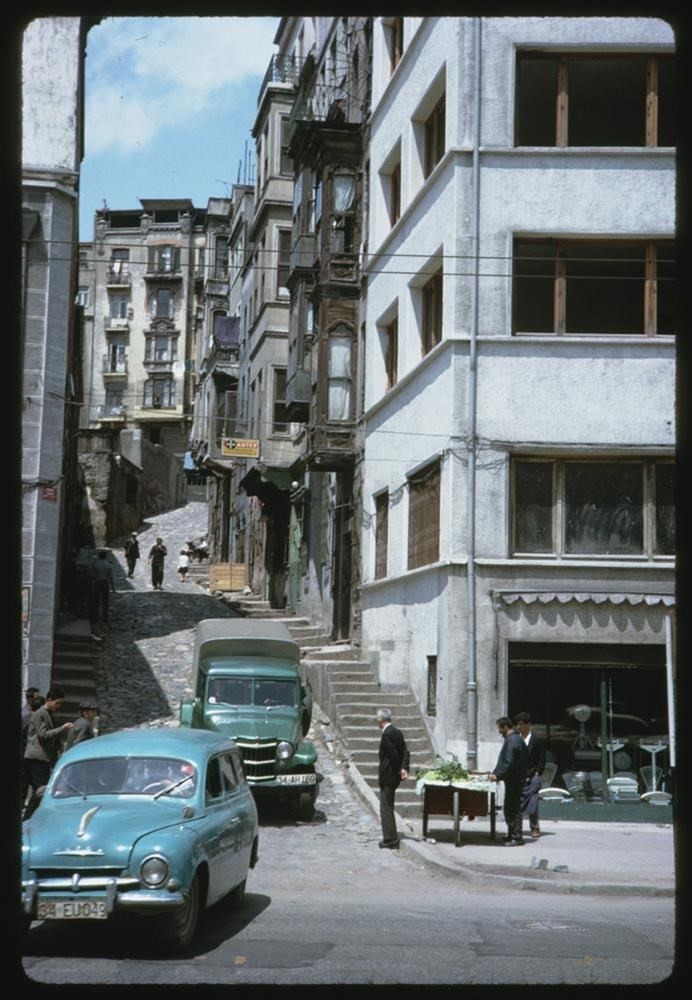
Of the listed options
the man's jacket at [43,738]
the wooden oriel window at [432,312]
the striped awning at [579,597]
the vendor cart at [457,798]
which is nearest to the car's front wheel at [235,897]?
the man's jacket at [43,738]

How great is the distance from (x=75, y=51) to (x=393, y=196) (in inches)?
308

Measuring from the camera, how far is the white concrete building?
73.2ft

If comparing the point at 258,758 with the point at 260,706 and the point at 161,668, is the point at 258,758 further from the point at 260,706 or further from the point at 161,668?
the point at 161,668

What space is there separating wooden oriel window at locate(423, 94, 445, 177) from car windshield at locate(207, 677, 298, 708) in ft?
37.1

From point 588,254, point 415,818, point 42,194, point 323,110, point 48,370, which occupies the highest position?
point 323,110

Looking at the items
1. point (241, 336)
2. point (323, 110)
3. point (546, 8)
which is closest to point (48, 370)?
point (323, 110)

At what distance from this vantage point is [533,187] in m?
23.6

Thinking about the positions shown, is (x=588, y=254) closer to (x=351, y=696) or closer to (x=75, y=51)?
(x=351, y=696)

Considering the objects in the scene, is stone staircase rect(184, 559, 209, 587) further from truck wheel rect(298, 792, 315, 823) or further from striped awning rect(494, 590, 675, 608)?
truck wheel rect(298, 792, 315, 823)

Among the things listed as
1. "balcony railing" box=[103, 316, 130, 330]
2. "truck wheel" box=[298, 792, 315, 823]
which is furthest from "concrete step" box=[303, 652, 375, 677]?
"balcony railing" box=[103, 316, 130, 330]

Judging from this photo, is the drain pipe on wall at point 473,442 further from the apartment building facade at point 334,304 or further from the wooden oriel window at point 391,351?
the apartment building facade at point 334,304

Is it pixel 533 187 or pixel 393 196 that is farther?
pixel 393 196

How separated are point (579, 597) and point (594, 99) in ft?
31.0

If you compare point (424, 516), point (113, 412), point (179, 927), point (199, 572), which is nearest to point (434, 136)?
point (424, 516)
